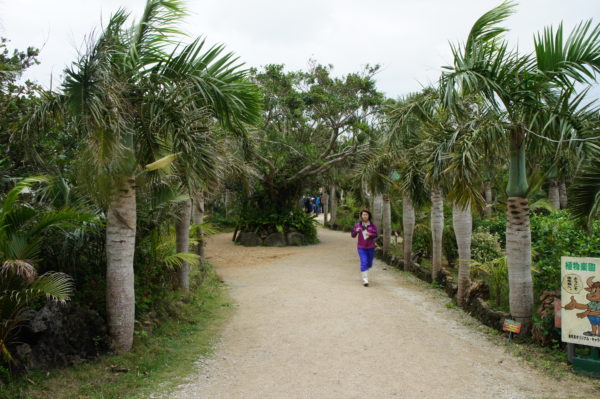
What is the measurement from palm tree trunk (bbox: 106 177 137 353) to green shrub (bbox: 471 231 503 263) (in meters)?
6.91

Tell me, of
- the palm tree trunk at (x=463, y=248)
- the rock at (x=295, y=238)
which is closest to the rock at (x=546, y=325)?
the palm tree trunk at (x=463, y=248)

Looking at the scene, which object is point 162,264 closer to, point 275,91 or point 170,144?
point 170,144

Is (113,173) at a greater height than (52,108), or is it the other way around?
(52,108)

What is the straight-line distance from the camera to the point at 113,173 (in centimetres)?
507

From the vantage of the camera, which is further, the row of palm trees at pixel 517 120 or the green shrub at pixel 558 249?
the green shrub at pixel 558 249

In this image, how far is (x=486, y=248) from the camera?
972 cm

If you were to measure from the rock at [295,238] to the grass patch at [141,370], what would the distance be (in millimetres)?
11298

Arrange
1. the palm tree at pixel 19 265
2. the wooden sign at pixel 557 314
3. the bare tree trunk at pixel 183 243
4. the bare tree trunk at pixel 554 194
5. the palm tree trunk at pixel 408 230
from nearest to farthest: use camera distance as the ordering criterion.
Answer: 1. the palm tree at pixel 19 265
2. the wooden sign at pixel 557 314
3. the bare tree trunk at pixel 183 243
4. the palm tree trunk at pixel 408 230
5. the bare tree trunk at pixel 554 194

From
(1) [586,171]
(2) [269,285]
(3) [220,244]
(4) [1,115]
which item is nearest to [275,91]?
(3) [220,244]

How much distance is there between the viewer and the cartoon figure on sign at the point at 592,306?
4.83 meters

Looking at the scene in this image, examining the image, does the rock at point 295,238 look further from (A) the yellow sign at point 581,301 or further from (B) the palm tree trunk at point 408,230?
(A) the yellow sign at point 581,301

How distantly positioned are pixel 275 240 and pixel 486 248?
33.2ft

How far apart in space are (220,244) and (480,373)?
15.0 m

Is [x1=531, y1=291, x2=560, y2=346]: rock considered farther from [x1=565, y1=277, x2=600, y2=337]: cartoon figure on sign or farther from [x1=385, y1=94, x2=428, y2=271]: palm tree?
[x1=385, y1=94, x2=428, y2=271]: palm tree
